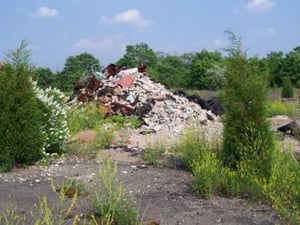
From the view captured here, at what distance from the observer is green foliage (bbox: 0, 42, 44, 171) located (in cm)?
802

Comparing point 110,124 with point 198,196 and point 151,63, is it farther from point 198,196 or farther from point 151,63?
point 151,63

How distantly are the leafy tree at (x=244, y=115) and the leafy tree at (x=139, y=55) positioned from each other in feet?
85.9

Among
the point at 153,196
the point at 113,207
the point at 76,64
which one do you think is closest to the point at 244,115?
the point at 153,196

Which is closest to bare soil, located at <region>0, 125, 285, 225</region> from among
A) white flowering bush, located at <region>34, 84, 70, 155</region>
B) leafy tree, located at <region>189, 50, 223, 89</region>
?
white flowering bush, located at <region>34, 84, 70, 155</region>

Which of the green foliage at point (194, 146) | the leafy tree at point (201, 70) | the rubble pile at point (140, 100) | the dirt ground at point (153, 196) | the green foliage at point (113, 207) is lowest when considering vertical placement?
the dirt ground at point (153, 196)

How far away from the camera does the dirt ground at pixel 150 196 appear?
5.42 metres

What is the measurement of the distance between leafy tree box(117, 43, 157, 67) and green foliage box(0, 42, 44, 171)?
81.7 ft

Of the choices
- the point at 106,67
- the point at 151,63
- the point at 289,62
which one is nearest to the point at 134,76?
the point at 106,67

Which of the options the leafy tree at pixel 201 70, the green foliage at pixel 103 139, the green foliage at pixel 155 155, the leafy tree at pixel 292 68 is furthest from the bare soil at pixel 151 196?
the leafy tree at pixel 292 68

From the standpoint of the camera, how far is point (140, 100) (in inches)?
606

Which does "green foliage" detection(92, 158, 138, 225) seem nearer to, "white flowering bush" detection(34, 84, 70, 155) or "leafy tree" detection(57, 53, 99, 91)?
"white flowering bush" detection(34, 84, 70, 155)

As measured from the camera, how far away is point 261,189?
20.1 ft

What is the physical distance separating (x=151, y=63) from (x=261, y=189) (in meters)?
Answer: 31.1

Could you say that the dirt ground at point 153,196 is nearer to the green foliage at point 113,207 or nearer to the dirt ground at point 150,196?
the dirt ground at point 150,196
